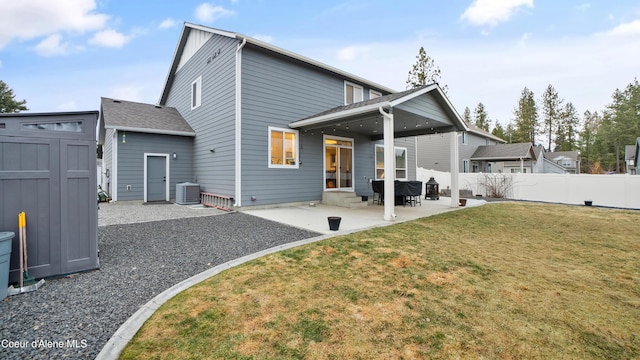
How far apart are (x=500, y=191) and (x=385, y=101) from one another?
11.8 m

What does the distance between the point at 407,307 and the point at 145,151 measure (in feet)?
38.1

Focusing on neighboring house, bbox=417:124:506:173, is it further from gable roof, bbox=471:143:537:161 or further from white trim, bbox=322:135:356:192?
white trim, bbox=322:135:356:192

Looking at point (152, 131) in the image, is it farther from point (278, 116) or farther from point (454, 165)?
point (454, 165)

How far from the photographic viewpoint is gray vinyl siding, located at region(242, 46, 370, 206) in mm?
8945

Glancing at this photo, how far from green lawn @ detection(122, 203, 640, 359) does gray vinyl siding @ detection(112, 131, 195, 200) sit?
363 inches

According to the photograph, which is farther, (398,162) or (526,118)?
(526,118)

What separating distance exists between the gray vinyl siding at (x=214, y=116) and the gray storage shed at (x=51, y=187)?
5475 millimetres

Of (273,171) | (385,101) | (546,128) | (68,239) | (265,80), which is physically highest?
(546,128)

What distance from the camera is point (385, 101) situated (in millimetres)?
7156

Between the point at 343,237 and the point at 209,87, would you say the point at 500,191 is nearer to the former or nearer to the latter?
the point at 343,237

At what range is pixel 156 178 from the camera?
11.1 m

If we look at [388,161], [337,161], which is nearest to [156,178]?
[337,161]

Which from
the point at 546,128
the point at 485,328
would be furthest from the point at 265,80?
the point at 546,128

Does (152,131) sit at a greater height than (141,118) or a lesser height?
lesser
